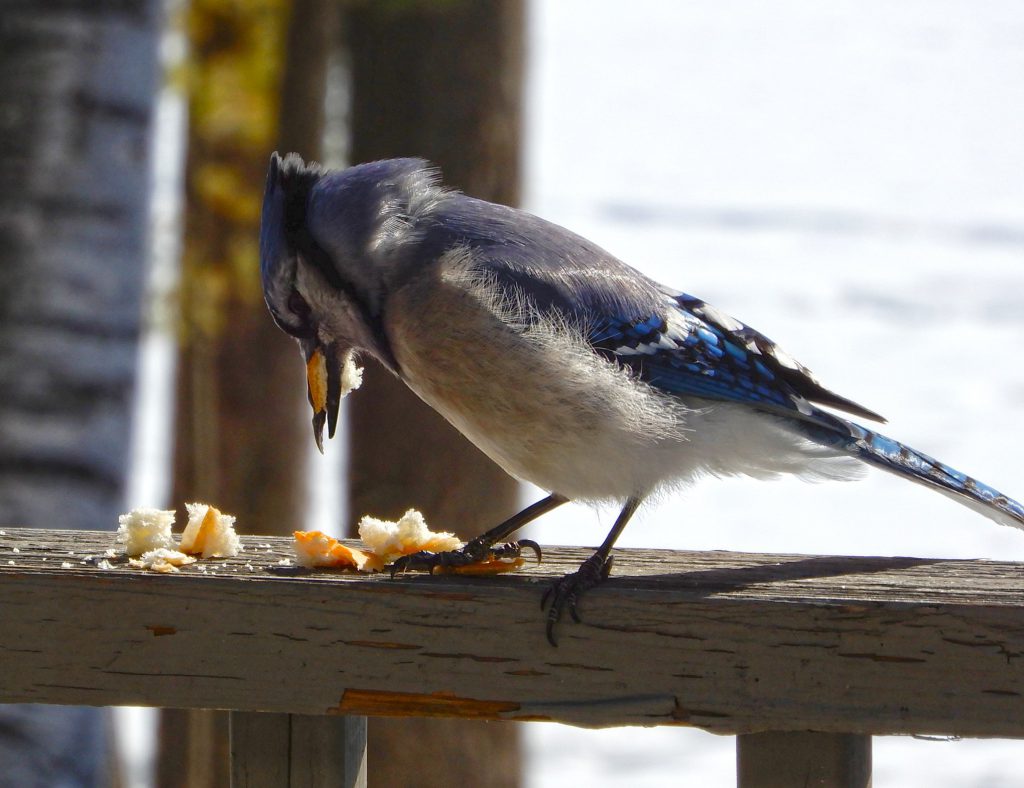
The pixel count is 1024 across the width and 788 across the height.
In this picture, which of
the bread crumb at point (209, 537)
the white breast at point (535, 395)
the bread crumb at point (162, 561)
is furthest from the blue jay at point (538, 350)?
the bread crumb at point (162, 561)

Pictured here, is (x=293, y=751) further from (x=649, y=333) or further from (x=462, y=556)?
(x=649, y=333)

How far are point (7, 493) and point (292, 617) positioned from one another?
122cm

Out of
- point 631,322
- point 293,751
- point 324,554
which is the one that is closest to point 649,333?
point 631,322

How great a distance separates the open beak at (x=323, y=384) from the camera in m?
2.52

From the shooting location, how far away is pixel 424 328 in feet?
7.59

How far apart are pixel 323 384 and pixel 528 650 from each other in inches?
39.9

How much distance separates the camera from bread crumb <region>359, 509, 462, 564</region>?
2.10 m

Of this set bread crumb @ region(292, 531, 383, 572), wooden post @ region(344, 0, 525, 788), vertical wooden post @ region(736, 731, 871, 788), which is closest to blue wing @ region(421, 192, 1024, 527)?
bread crumb @ region(292, 531, 383, 572)

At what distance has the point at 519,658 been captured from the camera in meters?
1.64

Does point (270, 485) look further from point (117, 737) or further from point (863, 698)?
point (863, 698)

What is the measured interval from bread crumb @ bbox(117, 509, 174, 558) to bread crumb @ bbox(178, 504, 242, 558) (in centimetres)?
3

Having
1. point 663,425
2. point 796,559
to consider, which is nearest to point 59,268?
point 663,425

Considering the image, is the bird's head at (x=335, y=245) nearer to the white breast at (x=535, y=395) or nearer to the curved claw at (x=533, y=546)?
the white breast at (x=535, y=395)

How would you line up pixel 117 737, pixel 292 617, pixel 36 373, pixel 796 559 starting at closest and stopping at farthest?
pixel 292 617 < pixel 796 559 < pixel 36 373 < pixel 117 737
